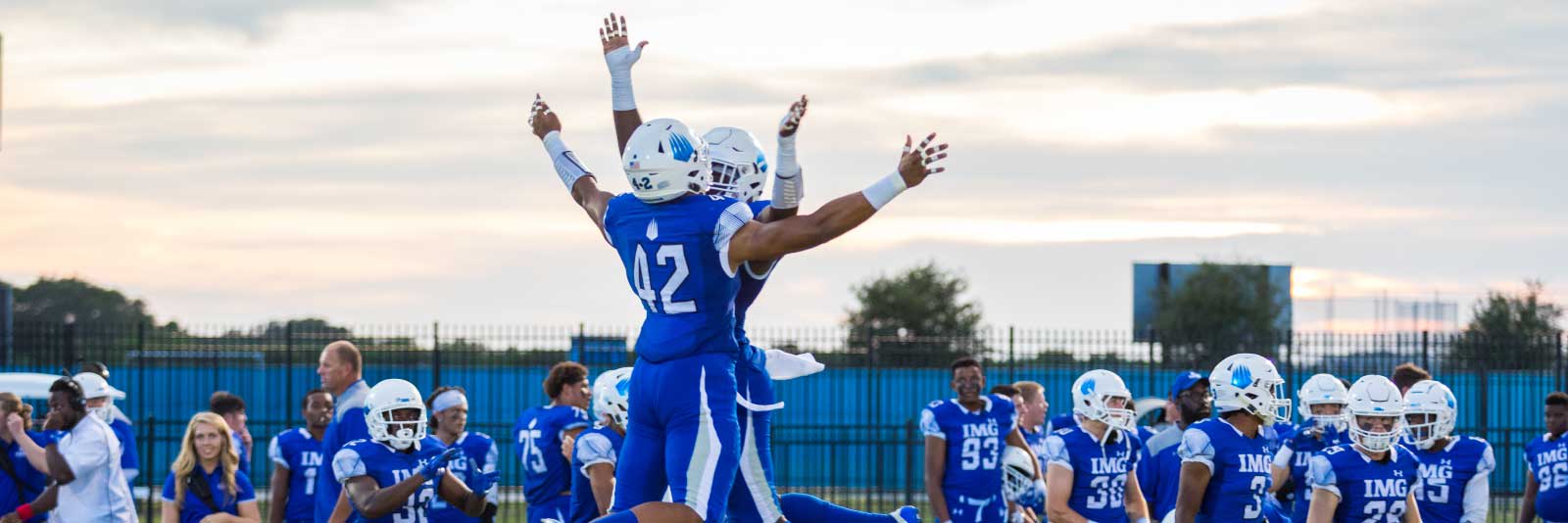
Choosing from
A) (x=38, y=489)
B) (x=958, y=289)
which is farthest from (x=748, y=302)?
(x=958, y=289)

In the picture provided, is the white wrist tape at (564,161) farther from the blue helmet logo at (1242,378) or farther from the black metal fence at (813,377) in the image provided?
the black metal fence at (813,377)

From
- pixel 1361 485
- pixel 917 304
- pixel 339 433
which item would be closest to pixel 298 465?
pixel 339 433

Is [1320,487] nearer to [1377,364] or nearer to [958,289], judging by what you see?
[1377,364]

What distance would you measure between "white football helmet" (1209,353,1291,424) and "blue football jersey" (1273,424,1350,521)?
0.63 meters

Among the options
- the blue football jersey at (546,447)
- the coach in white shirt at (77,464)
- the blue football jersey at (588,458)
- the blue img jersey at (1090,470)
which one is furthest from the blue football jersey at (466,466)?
the blue img jersey at (1090,470)

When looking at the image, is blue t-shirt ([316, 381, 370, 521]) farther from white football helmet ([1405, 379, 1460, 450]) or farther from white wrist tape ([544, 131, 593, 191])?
white football helmet ([1405, 379, 1460, 450])

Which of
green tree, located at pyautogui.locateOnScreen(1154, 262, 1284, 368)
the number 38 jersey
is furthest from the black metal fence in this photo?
green tree, located at pyautogui.locateOnScreen(1154, 262, 1284, 368)

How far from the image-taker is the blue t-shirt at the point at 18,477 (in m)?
13.9

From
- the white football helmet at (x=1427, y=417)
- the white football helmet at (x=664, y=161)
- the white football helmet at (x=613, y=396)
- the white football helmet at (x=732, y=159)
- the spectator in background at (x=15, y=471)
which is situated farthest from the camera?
the spectator in background at (x=15, y=471)

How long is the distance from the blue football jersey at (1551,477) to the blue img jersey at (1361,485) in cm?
617

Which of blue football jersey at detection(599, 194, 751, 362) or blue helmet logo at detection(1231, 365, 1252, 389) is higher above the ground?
blue football jersey at detection(599, 194, 751, 362)

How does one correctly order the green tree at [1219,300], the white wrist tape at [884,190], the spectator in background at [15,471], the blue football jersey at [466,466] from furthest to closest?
the green tree at [1219,300]
the spectator in background at [15,471]
the blue football jersey at [466,466]
the white wrist tape at [884,190]

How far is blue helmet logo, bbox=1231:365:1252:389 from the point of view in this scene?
10.8 m

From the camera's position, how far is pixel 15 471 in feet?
45.7
